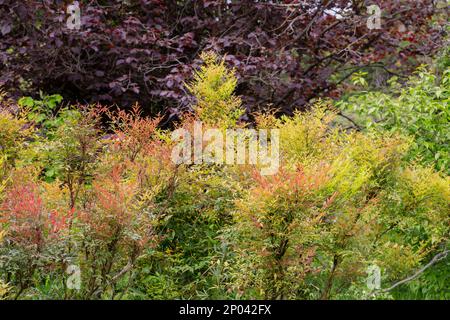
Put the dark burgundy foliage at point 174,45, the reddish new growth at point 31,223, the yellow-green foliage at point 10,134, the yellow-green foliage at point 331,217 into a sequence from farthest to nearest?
the dark burgundy foliage at point 174,45 → the yellow-green foliage at point 10,134 → the yellow-green foliage at point 331,217 → the reddish new growth at point 31,223

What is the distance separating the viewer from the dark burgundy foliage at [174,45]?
21.3 ft

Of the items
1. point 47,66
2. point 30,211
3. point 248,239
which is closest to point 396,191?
point 248,239

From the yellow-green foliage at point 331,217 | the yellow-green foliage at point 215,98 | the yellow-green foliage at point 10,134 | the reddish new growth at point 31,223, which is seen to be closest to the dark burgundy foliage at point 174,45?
the yellow-green foliage at point 215,98

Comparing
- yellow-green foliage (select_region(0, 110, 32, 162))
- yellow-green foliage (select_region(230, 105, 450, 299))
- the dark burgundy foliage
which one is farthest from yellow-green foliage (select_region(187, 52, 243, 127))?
yellow-green foliage (select_region(0, 110, 32, 162))

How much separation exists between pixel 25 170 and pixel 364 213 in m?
2.12

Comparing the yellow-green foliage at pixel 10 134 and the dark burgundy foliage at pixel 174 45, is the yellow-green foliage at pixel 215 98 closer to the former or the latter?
the dark burgundy foliage at pixel 174 45

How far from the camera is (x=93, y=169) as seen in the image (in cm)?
411

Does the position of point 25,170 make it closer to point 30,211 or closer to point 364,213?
point 30,211

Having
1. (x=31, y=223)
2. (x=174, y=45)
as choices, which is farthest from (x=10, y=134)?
(x=174, y=45)

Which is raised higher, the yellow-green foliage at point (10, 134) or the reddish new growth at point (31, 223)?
the yellow-green foliage at point (10, 134)

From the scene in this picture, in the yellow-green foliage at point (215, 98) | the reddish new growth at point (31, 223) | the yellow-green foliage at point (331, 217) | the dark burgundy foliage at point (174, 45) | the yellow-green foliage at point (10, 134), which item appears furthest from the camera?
the dark burgundy foliage at point (174, 45)

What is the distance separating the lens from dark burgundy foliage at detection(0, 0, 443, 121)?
6480 millimetres

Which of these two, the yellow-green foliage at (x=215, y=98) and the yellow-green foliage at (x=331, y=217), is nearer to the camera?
the yellow-green foliage at (x=331, y=217)

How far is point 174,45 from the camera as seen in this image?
23.1ft
